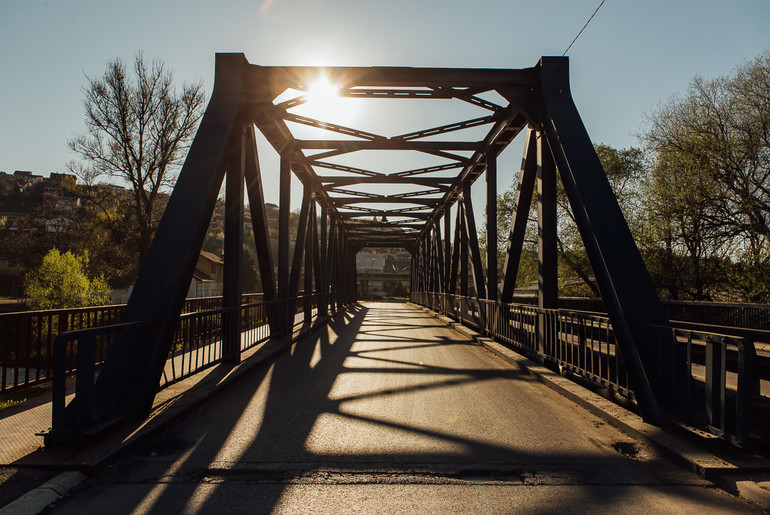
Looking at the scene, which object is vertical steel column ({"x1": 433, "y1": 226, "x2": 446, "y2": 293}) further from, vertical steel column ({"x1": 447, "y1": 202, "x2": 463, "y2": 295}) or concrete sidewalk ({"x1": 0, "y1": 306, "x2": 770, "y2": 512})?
concrete sidewalk ({"x1": 0, "y1": 306, "x2": 770, "y2": 512})

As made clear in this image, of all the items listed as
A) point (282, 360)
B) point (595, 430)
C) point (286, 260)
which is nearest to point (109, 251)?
point (286, 260)

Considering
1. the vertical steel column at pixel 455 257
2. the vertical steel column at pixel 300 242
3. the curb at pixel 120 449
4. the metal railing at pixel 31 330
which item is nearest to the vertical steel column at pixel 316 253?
the vertical steel column at pixel 300 242

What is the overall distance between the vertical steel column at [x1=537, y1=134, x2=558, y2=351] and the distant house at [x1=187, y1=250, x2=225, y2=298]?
3530 cm

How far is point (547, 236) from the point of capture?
761 centimetres

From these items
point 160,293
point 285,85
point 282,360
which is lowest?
point 282,360

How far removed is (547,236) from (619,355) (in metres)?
2.79

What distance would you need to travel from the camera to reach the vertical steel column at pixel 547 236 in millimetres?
7590

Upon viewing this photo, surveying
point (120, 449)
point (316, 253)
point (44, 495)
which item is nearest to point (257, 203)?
point (120, 449)

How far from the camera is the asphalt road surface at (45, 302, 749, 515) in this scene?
9.81ft

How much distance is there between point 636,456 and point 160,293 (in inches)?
175

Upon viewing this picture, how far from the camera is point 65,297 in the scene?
61.0 ft

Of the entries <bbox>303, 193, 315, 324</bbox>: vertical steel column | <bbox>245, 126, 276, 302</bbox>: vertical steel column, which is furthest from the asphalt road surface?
<bbox>303, 193, 315, 324</bbox>: vertical steel column

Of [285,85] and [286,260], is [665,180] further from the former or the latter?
[285,85]

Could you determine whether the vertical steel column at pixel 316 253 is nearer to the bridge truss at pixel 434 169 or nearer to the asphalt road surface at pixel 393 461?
the bridge truss at pixel 434 169
